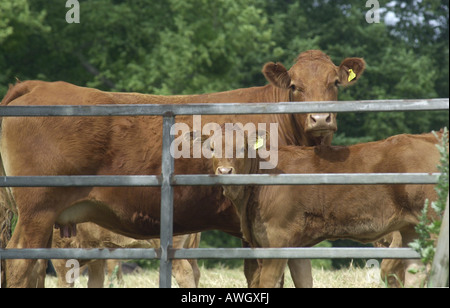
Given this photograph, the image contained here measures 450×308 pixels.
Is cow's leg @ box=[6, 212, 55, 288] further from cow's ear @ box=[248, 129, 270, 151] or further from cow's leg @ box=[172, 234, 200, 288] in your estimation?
cow's leg @ box=[172, 234, 200, 288]

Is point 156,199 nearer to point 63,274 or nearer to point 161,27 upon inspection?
point 63,274

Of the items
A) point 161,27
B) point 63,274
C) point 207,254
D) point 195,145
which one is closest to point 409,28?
point 161,27

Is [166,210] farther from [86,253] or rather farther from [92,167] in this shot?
[92,167]

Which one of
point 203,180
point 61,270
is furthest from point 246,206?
point 61,270

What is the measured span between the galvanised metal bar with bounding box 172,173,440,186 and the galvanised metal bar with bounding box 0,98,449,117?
1.42ft

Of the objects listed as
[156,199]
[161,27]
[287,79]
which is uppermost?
[161,27]

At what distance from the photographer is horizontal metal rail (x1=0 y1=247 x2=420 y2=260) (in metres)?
4.77

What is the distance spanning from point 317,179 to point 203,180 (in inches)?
29.8

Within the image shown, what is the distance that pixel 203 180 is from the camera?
5090 mm

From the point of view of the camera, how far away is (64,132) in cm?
658

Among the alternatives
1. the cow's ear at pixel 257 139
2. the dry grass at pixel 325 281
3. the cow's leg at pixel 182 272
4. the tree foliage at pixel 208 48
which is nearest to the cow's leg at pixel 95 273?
the dry grass at pixel 325 281

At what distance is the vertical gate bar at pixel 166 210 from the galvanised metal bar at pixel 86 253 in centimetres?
7

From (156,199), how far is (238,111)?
1775mm

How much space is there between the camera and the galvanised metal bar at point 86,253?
5.05 metres
